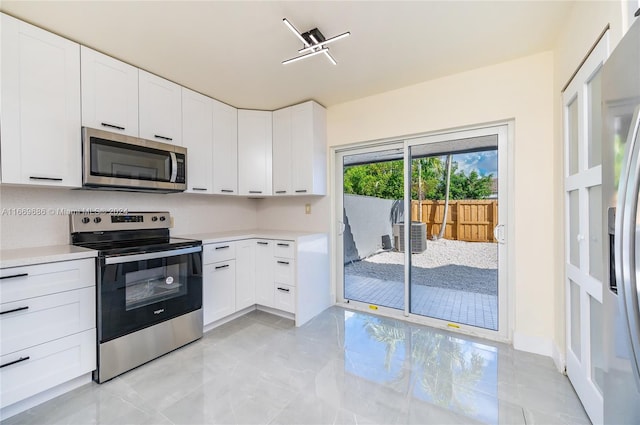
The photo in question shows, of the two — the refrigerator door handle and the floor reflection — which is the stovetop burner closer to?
the floor reflection

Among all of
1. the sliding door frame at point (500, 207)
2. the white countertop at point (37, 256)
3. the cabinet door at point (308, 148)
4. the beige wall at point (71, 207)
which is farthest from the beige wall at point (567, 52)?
the beige wall at point (71, 207)

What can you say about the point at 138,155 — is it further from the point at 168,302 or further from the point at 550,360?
the point at 550,360

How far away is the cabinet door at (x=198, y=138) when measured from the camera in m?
2.67

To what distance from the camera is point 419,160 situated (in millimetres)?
2820

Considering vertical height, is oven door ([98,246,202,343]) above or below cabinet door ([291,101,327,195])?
below

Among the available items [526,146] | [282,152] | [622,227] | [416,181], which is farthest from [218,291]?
[526,146]

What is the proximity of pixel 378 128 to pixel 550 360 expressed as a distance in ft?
8.19

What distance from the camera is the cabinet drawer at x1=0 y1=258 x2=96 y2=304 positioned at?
151 cm

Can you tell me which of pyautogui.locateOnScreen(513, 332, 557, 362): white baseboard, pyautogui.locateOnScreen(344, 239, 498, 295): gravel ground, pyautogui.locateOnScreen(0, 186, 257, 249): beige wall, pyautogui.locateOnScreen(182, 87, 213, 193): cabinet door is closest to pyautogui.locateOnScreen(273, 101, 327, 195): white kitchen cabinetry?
pyautogui.locateOnScreen(182, 87, 213, 193): cabinet door

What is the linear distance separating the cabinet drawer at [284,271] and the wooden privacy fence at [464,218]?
1417 millimetres

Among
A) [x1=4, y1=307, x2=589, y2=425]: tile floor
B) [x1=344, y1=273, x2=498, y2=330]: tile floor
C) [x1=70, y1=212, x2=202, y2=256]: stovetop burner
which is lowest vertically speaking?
[x1=4, y1=307, x2=589, y2=425]: tile floor

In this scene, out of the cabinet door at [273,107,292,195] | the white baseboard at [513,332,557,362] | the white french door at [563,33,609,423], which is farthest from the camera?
the cabinet door at [273,107,292,195]

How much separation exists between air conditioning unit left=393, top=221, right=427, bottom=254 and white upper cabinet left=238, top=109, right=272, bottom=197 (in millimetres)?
1594

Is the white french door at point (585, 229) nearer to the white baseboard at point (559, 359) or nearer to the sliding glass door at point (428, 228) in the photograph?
the white baseboard at point (559, 359)
